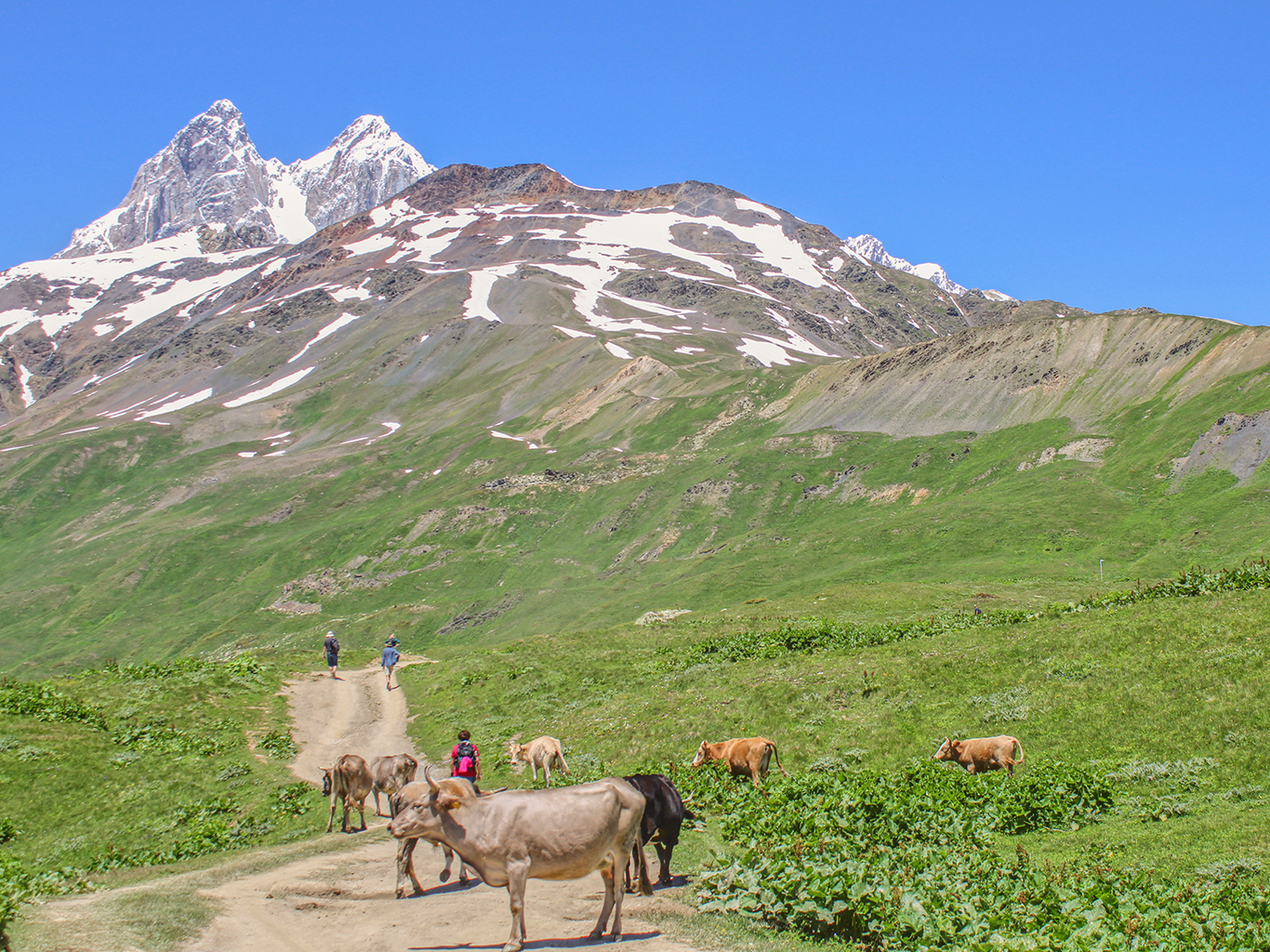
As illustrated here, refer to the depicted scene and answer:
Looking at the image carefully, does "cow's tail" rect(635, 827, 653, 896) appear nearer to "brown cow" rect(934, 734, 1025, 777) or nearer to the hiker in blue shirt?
"brown cow" rect(934, 734, 1025, 777)

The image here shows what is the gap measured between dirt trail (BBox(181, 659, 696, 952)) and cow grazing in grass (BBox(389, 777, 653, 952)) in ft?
2.70

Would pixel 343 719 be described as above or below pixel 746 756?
above

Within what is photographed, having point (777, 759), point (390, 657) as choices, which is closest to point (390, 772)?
point (777, 759)

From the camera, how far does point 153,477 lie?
192750 millimetres

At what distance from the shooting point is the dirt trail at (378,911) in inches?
482

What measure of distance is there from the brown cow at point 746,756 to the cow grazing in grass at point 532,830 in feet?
27.9

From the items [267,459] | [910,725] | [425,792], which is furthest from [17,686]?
[267,459]

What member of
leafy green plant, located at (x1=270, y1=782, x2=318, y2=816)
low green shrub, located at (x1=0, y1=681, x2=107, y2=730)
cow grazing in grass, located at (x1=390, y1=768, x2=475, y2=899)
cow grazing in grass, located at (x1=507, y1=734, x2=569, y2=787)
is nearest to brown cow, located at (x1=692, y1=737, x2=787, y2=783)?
cow grazing in grass, located at (x1=507, y1=734, x2=569, y2=787)

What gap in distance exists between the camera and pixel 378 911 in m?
13.7

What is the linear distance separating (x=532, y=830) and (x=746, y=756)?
989 centimetres

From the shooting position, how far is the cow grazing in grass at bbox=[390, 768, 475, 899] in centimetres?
1309

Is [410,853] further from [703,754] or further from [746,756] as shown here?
[703,754]

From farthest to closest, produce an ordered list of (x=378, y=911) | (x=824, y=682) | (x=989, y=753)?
(x=824, y=682) → (x=989, y=753) → (x=378, y=911)

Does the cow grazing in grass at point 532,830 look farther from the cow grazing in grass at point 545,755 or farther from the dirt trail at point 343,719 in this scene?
the dirt trail at point 343,719
